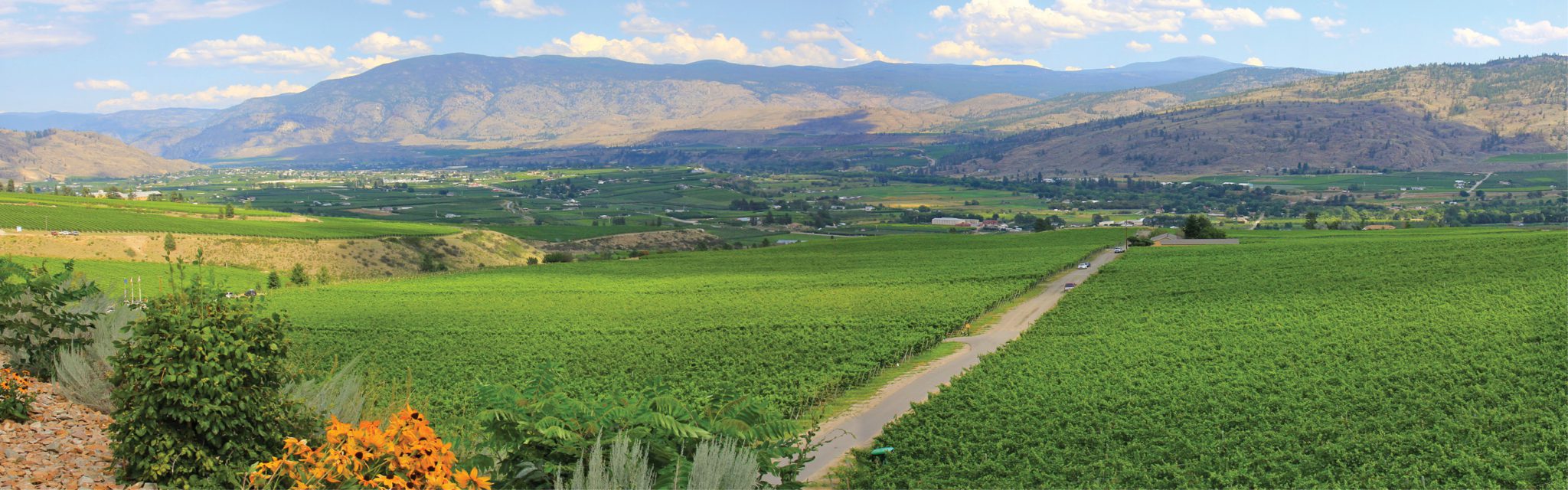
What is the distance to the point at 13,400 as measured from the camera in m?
12.7

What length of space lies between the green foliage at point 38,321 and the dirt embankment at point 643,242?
98880mm

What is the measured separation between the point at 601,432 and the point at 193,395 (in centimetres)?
463

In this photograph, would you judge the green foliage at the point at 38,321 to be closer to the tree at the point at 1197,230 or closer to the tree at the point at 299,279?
the tree at the point at 299,279

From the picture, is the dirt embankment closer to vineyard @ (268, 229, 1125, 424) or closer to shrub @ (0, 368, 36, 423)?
vineyard @ (268, 229, 1125, 424)

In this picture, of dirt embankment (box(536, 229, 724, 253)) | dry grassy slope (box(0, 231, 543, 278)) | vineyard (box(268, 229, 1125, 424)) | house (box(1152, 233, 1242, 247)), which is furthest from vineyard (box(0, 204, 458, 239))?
house (box(1152, 233, 1242, 247))

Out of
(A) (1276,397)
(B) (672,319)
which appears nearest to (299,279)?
(B) (672,319)

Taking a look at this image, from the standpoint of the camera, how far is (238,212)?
128 meters

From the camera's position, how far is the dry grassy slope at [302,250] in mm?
84812

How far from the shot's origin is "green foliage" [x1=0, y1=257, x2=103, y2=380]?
16438 mm

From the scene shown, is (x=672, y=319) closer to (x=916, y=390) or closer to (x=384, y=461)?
(x=916, y=390)

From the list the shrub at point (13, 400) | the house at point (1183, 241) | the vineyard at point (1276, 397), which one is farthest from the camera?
the house at point (1183, 241)

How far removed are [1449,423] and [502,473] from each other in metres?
18.5

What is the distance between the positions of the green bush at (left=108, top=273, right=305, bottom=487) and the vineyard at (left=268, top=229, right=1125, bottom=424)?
193 inches

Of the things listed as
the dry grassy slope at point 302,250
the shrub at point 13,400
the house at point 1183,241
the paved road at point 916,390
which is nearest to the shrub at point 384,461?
the shrub at point 13,400
